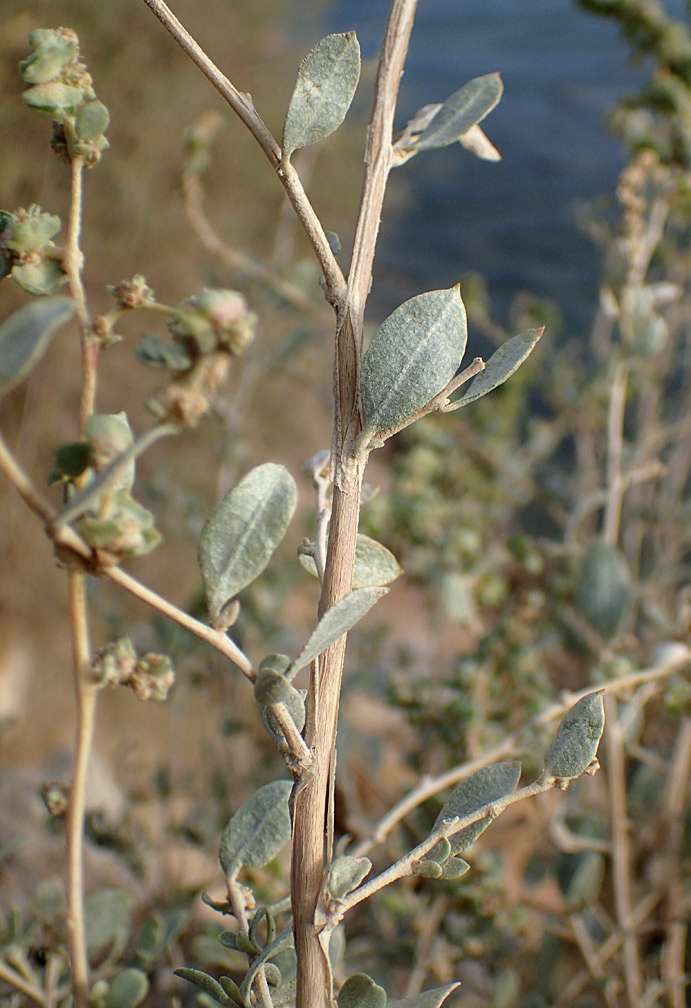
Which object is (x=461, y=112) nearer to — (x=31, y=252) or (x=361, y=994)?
(x=31, y=252)

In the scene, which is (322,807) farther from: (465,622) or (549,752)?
(465,622)

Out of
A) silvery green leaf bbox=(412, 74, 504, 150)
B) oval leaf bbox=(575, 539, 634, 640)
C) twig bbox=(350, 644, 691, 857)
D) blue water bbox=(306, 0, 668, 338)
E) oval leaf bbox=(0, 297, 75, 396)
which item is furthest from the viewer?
blue water bbox=(306, 0, 668, 338)

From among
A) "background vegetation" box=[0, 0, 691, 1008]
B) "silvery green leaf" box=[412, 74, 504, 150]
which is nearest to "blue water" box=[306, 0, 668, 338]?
"background vegetation" box=[0, 0, 691, 1008]

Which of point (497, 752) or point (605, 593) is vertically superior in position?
point (605, 593)

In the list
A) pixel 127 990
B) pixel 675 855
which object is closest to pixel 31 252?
pixel 127 990

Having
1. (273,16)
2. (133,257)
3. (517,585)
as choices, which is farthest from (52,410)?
(273,16)

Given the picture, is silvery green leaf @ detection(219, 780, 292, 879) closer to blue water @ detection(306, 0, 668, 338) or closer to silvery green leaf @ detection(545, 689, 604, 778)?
silvery green leaf @ detection(545, 689, 604, 778)
